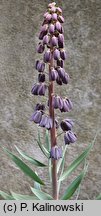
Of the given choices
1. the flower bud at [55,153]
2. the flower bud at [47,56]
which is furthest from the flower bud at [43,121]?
the flower bud at [47,56]

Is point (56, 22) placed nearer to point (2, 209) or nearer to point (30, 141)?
point (2, 209)

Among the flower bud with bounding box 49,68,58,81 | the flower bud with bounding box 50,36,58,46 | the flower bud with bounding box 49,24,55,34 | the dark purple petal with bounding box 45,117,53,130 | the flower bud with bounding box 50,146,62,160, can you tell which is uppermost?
the flower bud with bounding box 49,24,55,34

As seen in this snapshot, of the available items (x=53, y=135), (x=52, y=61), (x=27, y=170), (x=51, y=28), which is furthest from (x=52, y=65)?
(x=27, y=170)

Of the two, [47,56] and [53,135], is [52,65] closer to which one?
[47,56]

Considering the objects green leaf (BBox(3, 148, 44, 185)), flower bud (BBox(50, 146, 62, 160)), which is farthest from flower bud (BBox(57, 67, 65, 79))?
green leaf (BBox(3, 148, 44, 185))

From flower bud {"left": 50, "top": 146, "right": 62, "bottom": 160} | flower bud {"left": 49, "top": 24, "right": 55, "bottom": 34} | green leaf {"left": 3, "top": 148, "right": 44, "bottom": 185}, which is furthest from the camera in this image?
green leaf {"left": 3, "top": 148, "right": 44, "bottom": 185}

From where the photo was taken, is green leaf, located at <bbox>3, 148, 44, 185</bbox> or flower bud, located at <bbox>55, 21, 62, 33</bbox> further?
green leaf, located at <bbox>3, 148, 44, 185</bbox>

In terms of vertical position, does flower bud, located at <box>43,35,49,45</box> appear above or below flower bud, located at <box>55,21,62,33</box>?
below

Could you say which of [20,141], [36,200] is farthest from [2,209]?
[20,141]

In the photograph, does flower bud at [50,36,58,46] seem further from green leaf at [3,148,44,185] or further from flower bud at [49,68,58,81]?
green leaf at [3,148,44,185]

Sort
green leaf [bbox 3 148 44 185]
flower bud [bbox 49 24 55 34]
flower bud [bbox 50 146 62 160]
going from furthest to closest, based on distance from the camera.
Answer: green leaf [bbox 3 148 44 185]
flower bud [bbox 50 146 62 160]
flower bud [bbox 49 24 55 34]

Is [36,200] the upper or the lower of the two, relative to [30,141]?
lower
